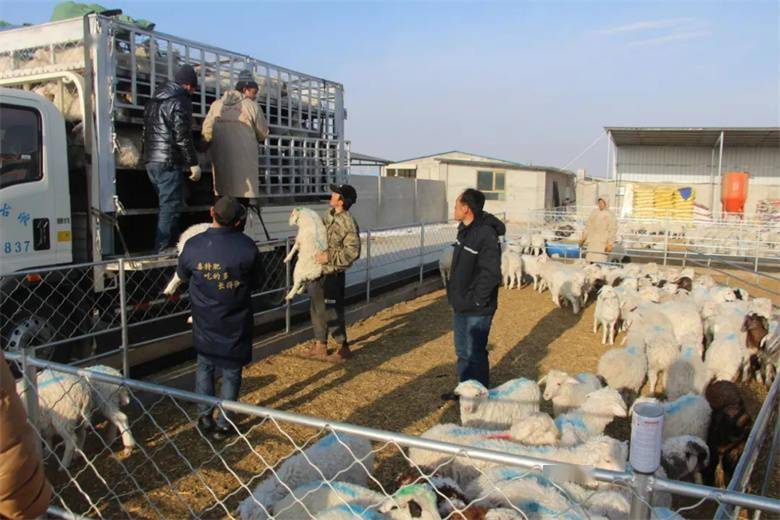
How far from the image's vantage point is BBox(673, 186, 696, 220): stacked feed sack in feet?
77.2

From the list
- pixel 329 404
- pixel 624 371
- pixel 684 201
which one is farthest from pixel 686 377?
pixel 684 201

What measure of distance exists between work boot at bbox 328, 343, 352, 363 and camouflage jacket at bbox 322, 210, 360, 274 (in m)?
0.96

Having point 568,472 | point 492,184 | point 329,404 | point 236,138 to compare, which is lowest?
point 329,404

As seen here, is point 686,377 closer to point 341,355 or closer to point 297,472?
point 341,355

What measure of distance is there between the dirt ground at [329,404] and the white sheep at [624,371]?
48 centimetres

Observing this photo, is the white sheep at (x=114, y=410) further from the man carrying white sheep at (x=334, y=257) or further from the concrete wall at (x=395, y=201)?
the concrete wall at (x=395, y=201)

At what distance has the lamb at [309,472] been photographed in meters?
3.12

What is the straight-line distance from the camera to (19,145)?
4965 millimetres

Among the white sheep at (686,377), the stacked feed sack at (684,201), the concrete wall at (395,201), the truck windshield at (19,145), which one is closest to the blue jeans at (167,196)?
the truck windshield at (19,145)

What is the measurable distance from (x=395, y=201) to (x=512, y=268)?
486 inches

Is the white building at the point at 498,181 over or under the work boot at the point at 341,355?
over

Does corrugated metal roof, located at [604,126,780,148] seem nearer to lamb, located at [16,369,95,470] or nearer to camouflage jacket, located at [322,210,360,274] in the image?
camouflage jacket, located at [322,210,360,274]

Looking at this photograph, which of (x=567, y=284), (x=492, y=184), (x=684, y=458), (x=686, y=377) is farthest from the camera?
(x=492, y=184)

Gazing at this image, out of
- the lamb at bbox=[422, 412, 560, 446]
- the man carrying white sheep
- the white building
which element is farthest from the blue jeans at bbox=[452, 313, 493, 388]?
the white building
